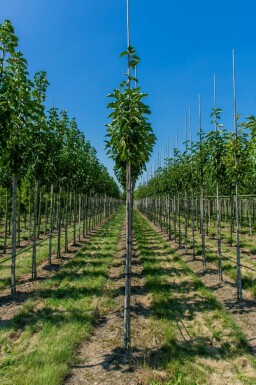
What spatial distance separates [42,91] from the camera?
11.5 m

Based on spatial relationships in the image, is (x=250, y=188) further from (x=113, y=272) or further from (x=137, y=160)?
(x=137, y=160)

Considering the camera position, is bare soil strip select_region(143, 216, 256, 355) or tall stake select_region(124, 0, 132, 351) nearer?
tall stake select_region(124, 0, 132, 351)

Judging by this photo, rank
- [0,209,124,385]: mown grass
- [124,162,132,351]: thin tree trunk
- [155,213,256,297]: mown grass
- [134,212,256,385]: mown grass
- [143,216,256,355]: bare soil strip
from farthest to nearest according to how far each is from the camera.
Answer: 1. [155,213,256,297]: mown grass
2. [143,216,256,355]: bare soil strip
3. [124,162,132,351]: thin tree trunk
4. [134,212,256,385]: mown grass
5. [0,209,124,385]: mown grass

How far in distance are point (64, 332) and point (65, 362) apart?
1.18 m

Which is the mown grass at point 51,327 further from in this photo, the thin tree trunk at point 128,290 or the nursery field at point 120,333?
the thin tree trunk at point 128,290

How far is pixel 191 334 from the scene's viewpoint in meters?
6.82

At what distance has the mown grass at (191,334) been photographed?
17.4ft

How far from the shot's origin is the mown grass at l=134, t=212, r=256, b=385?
17.4 feet

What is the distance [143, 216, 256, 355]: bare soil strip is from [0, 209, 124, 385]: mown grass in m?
3.61

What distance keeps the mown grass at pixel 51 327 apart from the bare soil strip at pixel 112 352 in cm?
22

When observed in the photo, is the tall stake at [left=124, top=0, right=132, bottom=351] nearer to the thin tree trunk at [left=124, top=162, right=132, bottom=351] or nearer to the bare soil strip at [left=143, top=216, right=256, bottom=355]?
the thin tree trunk at [left=124, top=162, right=132, bottom=351]

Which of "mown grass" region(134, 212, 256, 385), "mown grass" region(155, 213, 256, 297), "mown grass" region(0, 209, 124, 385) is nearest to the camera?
"mown grass" region(0, 209, 124, 385)

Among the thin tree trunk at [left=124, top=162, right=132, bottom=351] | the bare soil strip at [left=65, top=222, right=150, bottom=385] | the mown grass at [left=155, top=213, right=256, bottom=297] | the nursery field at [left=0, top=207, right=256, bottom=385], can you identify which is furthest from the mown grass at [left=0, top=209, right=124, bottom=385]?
the mown grass at [left=155, top=213, right=256, bottom=297]

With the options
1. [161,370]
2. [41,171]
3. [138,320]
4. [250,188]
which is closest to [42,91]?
[41,171]
